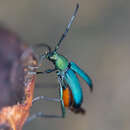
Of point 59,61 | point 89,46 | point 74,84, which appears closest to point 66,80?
point 74,84

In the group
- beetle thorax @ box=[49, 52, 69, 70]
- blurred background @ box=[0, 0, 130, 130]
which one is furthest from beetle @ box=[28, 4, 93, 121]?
blurred background @ box=[0, 0, 130, 130]

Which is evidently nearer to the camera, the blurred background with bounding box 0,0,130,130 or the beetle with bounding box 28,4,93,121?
the beetle with bounding box 28,4,93,121

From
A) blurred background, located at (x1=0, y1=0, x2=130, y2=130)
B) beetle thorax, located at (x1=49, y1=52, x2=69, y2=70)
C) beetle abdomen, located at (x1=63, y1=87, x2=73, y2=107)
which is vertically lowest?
beetle abdomen, located at (x1=63, y1=87, x2=73, y2=107)

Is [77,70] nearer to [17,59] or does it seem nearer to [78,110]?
[78,110]

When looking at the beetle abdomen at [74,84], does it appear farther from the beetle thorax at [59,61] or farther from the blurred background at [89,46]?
the blurred background at [89,46]

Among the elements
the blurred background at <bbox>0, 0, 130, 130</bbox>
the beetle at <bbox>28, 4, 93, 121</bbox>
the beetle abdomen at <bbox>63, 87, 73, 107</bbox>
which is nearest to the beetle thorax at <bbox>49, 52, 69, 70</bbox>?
the beetle at <bbox>28, 4, 93, 121</bbox>

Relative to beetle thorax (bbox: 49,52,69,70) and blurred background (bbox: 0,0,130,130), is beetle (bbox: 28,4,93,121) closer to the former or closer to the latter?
beetle thorax (bbox: 49,52,69,70)

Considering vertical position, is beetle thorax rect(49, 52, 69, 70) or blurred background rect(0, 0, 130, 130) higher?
blurred background rect(0, 0, 130, 130)

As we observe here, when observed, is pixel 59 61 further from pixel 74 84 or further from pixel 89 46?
pixel 89 46

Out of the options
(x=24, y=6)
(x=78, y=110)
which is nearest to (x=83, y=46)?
(x=24, y=6)

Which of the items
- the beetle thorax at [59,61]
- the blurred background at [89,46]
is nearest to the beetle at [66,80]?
the beetle thorax at [59,61]
